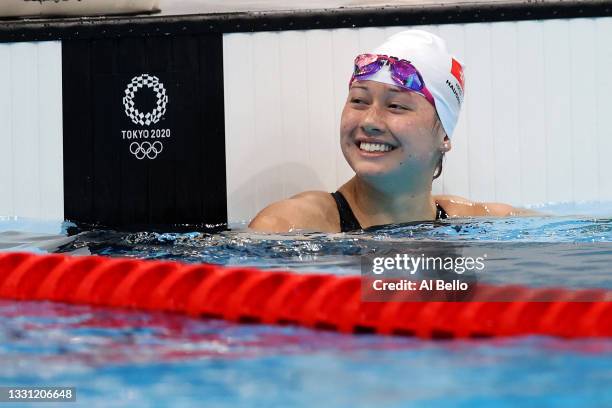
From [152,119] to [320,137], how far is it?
0.76m

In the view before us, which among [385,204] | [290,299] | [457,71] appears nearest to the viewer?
[290,299]

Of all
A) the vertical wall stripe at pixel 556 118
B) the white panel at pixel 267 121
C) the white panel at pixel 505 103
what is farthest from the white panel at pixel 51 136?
the vertical wall stripe at pixel 556 118

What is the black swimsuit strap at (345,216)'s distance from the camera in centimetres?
332

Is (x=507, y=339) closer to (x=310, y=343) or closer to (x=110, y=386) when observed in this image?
(x=310, y=343)

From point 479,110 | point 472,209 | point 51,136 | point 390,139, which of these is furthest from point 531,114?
point 51,136

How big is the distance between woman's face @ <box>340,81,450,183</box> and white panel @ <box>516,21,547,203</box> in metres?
0.92

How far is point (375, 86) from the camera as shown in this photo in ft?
10.9

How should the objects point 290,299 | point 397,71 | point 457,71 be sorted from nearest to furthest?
1. point 290,299
2. point 397,71
3. point 457,71

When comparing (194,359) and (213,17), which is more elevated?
(213,17)

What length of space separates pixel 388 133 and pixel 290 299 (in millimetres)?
1253

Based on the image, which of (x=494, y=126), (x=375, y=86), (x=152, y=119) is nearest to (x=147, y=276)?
(x=375, y=86)

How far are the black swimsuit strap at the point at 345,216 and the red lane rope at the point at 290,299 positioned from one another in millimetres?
1085

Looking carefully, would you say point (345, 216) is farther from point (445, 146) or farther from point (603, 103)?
point (603, 103)

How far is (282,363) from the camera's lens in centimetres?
165
